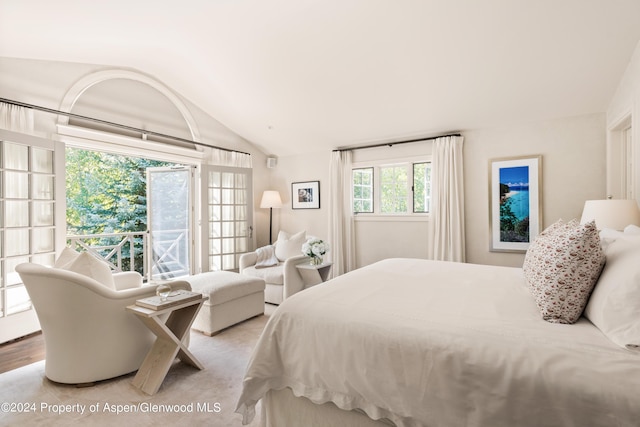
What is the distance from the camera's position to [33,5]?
238 centimetres

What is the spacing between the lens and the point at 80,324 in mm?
2084

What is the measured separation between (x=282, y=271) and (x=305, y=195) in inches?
77.2

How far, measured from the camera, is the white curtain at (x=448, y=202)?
4106mm

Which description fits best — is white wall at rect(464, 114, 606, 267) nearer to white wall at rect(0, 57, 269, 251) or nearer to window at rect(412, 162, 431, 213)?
Answer: window at rect(412, 162, 431, 213)

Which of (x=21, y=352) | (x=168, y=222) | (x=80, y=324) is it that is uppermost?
(x=168, y=222)

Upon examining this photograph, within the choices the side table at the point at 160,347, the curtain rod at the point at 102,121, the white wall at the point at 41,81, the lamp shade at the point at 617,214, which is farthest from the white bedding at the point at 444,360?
the white wall at the point at 41,81

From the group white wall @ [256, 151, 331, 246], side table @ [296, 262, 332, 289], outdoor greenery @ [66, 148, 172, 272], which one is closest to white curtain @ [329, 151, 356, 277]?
white wall @ [256, 151, 331, 246]

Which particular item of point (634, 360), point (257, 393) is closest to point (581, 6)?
point (634, 360)

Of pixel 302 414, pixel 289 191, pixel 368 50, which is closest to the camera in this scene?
pixel 302 414

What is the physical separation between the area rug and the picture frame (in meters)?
3.30

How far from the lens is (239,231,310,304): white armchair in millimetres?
3733

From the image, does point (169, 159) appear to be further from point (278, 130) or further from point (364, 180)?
point (364, 180)

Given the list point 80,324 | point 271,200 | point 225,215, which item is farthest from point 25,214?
point 271,200

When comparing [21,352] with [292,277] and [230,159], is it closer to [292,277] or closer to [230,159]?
[292,277]
